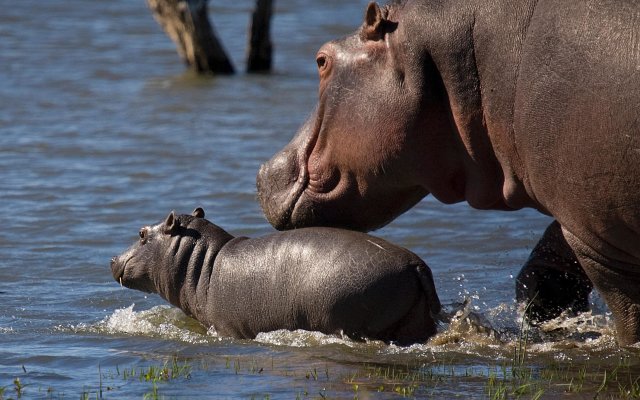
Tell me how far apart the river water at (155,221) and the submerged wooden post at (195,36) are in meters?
0.26

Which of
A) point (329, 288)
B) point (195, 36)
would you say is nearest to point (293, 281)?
point (329, 288)

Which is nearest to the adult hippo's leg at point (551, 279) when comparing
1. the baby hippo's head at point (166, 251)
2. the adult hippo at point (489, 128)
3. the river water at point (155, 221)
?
the adult hippo at point (489, 128)

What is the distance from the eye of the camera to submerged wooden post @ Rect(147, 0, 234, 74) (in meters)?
15.8

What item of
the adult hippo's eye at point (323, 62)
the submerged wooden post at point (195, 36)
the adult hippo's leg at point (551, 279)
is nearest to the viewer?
the adult hippo's eye at point (323, 62)

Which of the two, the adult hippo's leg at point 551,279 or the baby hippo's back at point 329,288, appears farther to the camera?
the adult hippo's leg at point 551,279

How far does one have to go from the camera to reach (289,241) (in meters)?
6.13

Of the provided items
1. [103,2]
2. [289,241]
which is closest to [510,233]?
[289,241]

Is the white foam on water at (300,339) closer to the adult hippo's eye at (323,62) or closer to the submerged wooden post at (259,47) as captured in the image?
the adult hippo's eye at (323,62)

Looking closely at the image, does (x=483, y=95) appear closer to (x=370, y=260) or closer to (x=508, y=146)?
(x=508, y=146)

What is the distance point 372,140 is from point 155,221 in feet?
11.5

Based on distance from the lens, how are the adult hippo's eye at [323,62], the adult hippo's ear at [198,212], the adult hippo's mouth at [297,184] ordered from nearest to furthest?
the adult hippo's eye at [323,62] → the adult hippo's mouth at [297,184] → the adult hippo's ear at [198,212]

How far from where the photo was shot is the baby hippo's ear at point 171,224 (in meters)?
6.66

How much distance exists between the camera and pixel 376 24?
567cm

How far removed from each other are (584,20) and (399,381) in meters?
1.52
